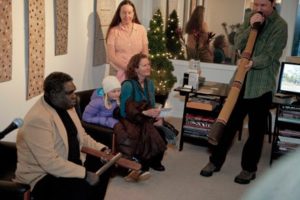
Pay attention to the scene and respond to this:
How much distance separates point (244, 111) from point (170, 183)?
89 centimetres

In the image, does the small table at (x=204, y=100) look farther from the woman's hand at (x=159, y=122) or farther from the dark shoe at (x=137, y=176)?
the dark shoe at (x=137, y=176)

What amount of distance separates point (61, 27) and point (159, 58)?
5.10ft

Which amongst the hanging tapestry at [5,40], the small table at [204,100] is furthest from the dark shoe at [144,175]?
the hanging tapestry at [5,40]

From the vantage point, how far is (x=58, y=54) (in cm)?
392

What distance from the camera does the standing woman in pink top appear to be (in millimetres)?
4371

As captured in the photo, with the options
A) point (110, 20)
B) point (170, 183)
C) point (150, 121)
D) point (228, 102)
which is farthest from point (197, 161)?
point (110, 20)

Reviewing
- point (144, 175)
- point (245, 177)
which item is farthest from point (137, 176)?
point (245, 177)

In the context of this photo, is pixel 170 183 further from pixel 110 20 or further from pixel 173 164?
pixel 110 20

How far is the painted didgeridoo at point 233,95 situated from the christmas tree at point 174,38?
2380 millimetres

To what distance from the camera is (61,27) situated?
12.8 feet

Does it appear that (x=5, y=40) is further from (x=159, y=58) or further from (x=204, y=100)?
(x=159, y=58)

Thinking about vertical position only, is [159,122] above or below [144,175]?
above

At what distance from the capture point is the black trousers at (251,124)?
11.1 feet

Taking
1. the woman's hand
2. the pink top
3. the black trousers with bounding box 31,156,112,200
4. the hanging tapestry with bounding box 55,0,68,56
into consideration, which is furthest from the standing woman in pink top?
the black trousers with bounding box 31,156,112,200
